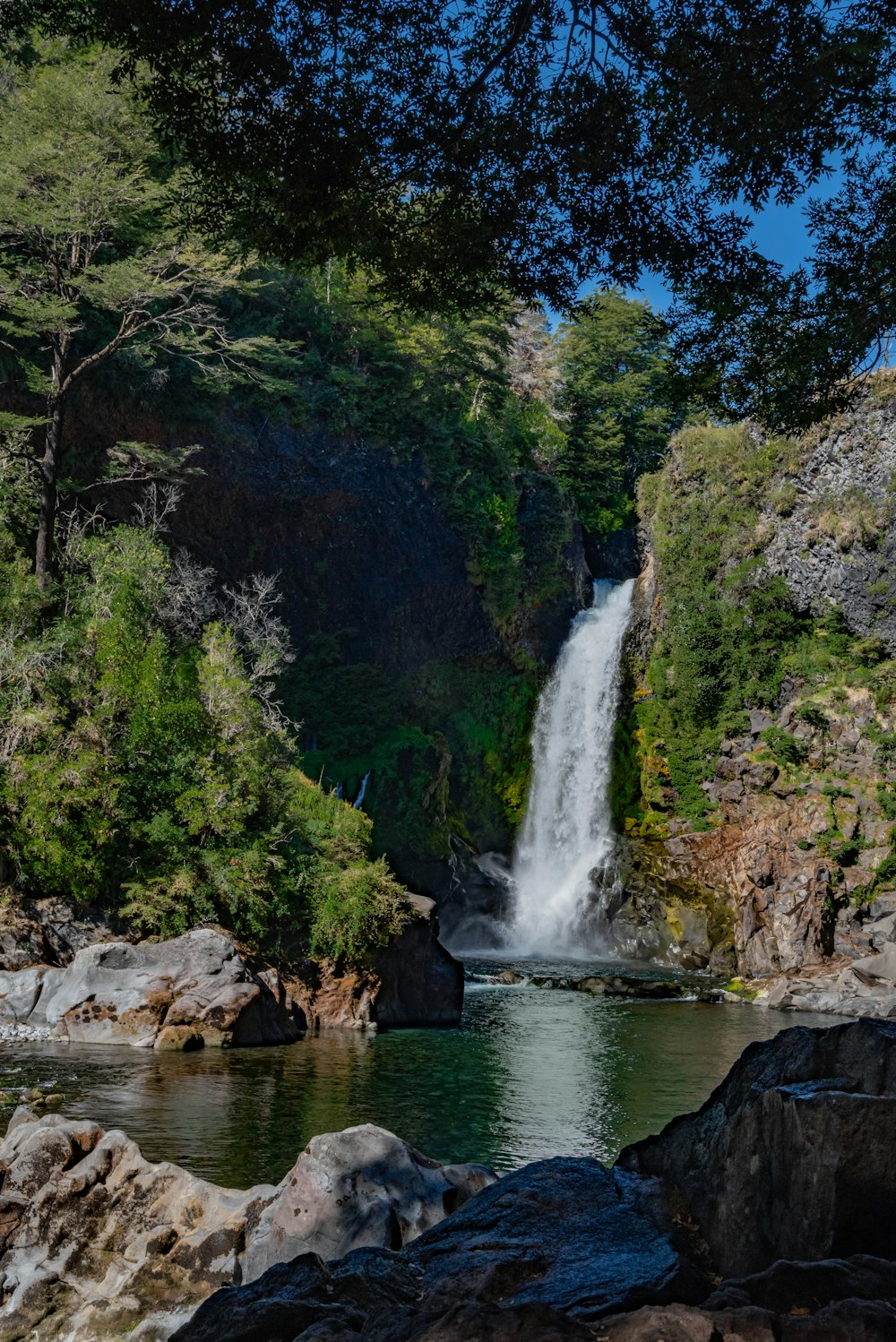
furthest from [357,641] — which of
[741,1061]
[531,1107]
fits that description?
[741,1061]

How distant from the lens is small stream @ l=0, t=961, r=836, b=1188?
8852 millimetres

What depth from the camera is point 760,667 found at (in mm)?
27781

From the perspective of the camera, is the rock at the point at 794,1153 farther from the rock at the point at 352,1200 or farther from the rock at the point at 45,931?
the rock at the point at 45,931

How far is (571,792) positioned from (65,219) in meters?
18.6

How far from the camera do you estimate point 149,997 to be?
503 inches

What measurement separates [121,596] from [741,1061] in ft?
48.1

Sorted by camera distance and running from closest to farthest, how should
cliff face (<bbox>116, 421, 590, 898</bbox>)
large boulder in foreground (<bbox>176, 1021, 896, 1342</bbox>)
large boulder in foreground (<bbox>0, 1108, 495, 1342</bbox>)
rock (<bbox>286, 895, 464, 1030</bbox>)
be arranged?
large boulder in foreground (<bbox>176, 1021, 896, 1342</bbox>)
large boulder in foreground (<bbox>0, 1108, 495, 1342</bbox>)
rock (<bbox>286, 895, 464, 1030</bbox>)
cliff face (<bbox>116, 421, 590, 898</bbox>)

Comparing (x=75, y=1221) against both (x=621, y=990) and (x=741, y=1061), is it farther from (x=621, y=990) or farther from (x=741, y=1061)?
(x=621, y=990)

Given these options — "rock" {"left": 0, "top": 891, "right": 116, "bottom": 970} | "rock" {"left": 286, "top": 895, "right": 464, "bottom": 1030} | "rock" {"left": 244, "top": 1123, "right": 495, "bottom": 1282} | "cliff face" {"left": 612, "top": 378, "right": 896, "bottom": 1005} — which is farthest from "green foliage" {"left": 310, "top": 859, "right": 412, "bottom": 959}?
"cliff face" {"left": 612, "top": 378, "right": 896, "bottom": 1005}

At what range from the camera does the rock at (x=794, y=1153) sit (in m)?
2.77

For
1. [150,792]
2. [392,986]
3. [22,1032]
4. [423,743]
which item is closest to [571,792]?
[423,743]

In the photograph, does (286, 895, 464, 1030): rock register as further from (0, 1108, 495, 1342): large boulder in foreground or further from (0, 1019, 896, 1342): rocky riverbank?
(0, 1019, 896, 1342): rocky riverbank

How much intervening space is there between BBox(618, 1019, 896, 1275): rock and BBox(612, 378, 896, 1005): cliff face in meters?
18.0

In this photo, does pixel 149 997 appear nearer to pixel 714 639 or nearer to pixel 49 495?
pixel 49 495
